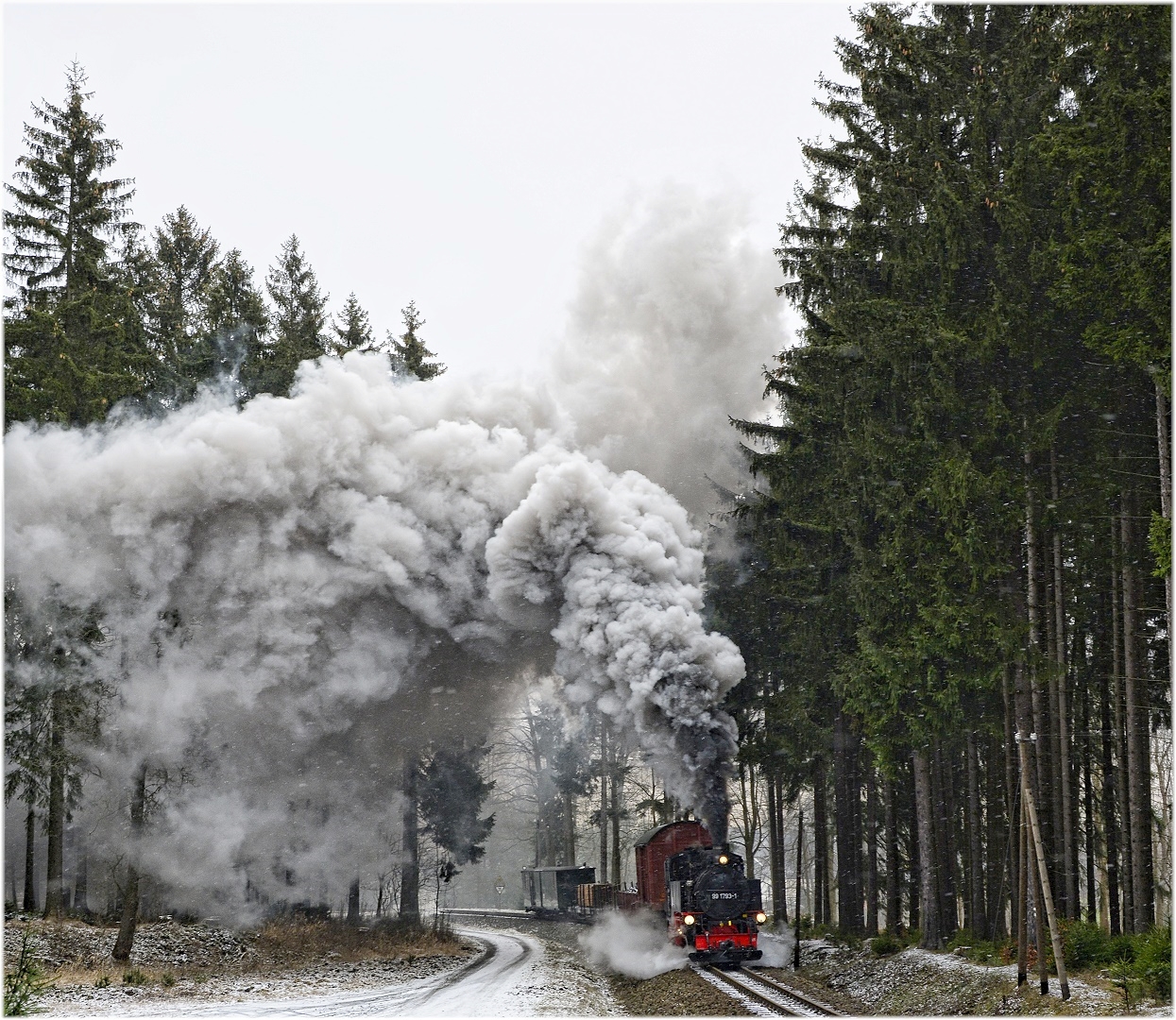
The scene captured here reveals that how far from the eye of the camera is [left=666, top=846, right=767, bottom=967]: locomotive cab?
15.5m

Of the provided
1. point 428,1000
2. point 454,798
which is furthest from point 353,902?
point 428,1000

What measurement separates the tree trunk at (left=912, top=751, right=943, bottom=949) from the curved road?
5.84 meters

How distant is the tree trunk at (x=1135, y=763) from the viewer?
12117mm

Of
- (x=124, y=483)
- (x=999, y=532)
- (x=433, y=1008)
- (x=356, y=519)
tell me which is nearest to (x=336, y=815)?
(x=356, y=519)

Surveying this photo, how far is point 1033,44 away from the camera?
13258 millimetres

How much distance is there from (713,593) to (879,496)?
7.35 meters

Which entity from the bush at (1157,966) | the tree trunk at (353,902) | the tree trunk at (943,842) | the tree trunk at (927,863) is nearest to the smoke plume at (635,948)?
the tree trunk at (927,863)

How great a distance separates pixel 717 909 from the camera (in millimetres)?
15539

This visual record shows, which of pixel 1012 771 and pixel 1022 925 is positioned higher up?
pixel 1012 771

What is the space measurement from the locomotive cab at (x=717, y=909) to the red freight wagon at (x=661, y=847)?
3.49 feet

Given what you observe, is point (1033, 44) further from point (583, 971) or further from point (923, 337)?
point (583, 971)

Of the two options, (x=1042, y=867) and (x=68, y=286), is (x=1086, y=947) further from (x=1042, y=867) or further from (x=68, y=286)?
(x=68, y=286)

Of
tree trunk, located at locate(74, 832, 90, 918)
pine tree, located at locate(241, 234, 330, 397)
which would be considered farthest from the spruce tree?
tree trunk, located at locate(74, 832, 90, 918)

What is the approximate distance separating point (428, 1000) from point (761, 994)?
5.10 meters
